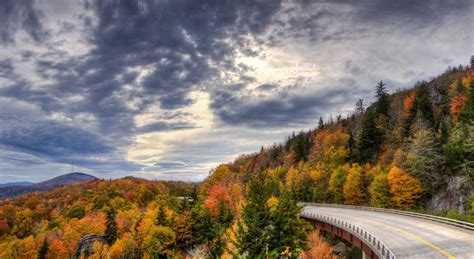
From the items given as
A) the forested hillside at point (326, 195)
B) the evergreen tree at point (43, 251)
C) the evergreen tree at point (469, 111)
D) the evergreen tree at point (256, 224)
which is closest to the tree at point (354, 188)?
the forested hillside at point (326, 195)

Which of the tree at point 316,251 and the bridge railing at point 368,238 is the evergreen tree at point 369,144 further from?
the bridge railing at point 368,238

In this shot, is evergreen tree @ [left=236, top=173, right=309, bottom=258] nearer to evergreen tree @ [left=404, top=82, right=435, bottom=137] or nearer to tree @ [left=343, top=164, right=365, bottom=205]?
tree @ [left=343, top=164, right=365, bottom=205]

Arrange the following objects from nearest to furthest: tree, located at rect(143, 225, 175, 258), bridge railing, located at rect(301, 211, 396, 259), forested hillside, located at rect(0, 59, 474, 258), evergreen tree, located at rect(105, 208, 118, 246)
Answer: bridge railing, located at rect(301, 211, 396, 259) → forested hillside, located at rect(0, 59, 474, 258) → tree, located at rect(143, 225, 175, 258) → evergreen tree, located at rect(105, 208, 118, 246)

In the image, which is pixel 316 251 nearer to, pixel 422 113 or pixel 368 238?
pixel 368 238

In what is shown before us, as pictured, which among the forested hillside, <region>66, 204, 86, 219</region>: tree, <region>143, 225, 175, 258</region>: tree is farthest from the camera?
<region>66, 204, 86, 219</region>: tree

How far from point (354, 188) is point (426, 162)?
14.7m

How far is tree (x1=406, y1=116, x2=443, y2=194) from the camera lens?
1868 inches

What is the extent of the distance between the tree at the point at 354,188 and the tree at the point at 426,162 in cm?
1021

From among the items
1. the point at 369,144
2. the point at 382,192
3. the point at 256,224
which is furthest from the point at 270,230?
the point at 369,144

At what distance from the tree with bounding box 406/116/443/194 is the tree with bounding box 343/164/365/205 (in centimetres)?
1021

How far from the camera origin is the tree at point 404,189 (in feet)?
153

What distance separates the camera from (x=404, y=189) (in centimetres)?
4688

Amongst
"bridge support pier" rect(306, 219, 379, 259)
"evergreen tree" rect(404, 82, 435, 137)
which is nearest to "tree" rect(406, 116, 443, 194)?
"evergreen tree" rect(404, 82, 435, 137)

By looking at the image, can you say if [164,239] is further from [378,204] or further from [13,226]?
[13,226]
